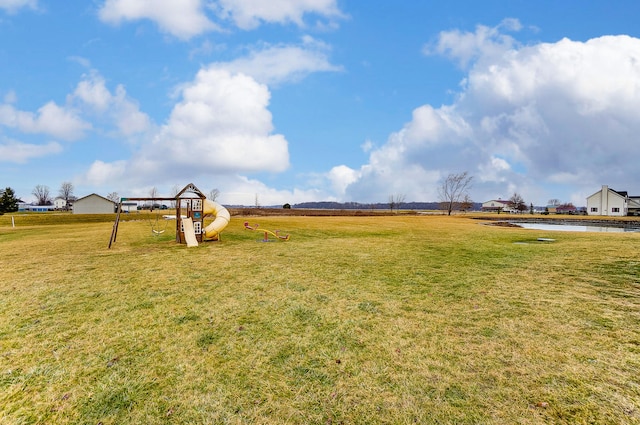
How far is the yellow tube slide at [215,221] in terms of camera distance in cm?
1923

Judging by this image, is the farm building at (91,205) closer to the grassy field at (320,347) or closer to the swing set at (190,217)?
the swing set at (190,217)

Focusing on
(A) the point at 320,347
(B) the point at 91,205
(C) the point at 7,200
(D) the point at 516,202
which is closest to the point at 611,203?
(D) the point at 516,202

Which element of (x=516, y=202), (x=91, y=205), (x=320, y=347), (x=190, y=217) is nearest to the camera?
(x=320, y=347)

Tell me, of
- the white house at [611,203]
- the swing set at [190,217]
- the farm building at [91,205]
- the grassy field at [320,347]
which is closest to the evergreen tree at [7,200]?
the farm building at [91,205]

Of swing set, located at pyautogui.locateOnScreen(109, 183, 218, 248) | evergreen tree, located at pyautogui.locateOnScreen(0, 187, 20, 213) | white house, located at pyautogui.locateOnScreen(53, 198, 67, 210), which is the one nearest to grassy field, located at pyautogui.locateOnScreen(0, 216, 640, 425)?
swing set, located at pyautogui.locateOnScreen(109, 183, 218, 248)

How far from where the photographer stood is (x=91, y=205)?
85.4 metres

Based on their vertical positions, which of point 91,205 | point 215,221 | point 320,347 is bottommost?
point 320,347

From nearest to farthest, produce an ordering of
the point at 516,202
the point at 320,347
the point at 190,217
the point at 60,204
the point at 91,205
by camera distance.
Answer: the point at 320,347
the point at 190,217
the point at 91,205
the point at 516,202
the point at 60,204

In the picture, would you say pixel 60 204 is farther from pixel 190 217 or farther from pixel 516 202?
pixel 516 202

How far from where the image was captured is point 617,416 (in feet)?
11.4

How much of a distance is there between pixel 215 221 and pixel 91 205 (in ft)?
→ 292

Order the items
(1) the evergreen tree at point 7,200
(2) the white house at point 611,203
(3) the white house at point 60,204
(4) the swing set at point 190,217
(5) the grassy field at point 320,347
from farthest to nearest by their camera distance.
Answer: (3) the white house at point 60,204 → (2) the white house at point 611,203 → (1) the evergreen tree at point 7,200 → (4) the swing set at point 190,217 → (5) the grassy field at point 320,347

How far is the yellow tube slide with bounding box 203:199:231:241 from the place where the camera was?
757 inches

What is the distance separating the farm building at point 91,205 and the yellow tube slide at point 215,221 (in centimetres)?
→ 8632
